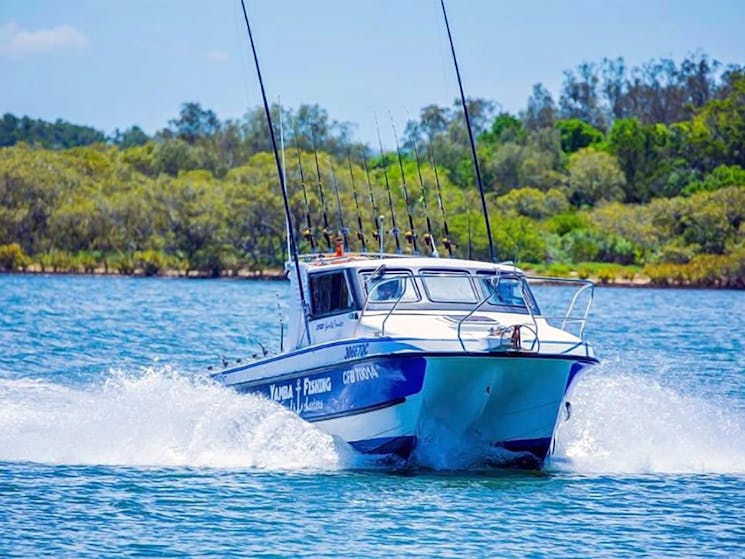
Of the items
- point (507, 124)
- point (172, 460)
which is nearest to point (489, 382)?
point (172, 460)

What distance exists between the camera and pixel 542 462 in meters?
18.8

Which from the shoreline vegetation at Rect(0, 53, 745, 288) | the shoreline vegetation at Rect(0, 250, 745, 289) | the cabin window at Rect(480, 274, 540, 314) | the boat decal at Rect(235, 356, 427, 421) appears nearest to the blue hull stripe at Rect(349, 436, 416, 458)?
the boat decal at Rect(235, 356, 427, 421)

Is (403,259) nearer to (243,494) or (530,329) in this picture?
(530,329)

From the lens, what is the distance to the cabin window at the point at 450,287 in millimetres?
19438

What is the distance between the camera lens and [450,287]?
19.6 metres

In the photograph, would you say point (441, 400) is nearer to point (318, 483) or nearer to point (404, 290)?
point (318, 483)

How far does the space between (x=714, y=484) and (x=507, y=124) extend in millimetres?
134903

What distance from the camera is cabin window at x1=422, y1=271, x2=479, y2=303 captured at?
19.4 meters

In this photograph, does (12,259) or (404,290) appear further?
(12,259)

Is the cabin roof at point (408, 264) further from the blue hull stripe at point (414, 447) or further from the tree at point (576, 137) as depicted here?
the tree at point (576, 137)

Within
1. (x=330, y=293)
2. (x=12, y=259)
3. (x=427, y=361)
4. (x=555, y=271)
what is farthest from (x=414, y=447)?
(x=12, y=259)

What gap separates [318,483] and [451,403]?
6.10 ft

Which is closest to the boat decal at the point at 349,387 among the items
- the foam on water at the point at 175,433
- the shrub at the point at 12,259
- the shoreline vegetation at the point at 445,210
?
the foam on water at the point at 175,433

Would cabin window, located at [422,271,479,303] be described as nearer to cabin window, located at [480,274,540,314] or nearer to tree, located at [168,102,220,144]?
cabin window, located at [480,274,540,314]
